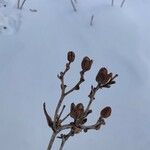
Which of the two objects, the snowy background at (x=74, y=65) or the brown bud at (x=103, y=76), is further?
the snowy background at (x=74, y=65)

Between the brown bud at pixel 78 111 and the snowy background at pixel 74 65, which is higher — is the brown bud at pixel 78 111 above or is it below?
below

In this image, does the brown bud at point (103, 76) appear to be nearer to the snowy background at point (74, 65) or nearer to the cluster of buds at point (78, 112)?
the cluster of buds at point (78, 112)

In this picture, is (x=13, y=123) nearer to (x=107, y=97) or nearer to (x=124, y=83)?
(x=107, y=97)

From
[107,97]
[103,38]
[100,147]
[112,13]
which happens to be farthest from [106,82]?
[112,13]

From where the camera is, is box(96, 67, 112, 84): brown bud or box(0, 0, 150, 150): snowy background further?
box(0, 0, 150, 150): snowy background

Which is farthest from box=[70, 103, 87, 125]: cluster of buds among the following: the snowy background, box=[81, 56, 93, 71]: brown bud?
the snowy background

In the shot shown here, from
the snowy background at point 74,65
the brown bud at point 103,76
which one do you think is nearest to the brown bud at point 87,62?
the brown bud at point 103,76

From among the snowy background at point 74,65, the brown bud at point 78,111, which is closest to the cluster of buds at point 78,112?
the brown bud at point 78,111

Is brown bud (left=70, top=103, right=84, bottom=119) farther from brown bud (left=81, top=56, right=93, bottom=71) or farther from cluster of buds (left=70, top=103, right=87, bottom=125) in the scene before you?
brown bud (left=81, top=56, right=93, bottom=71)

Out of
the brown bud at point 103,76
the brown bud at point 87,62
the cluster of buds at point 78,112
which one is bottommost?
the cluster of buds at point 78,112

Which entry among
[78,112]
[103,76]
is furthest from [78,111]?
[103,76]
